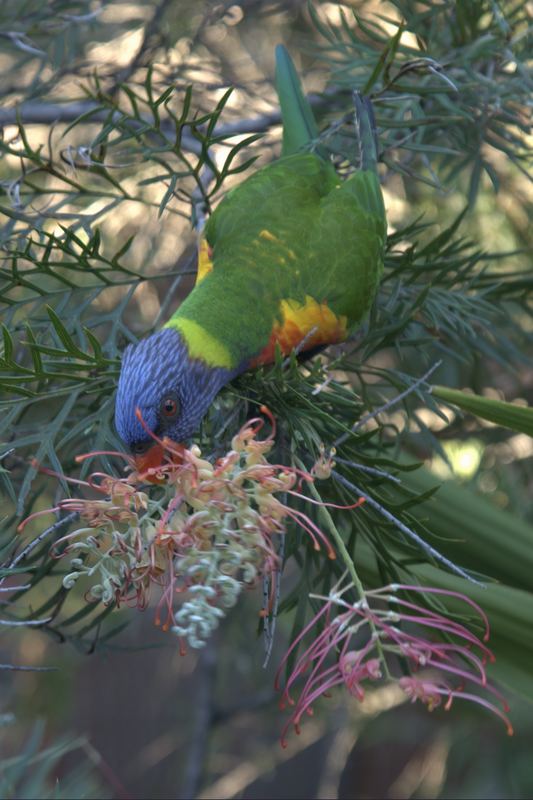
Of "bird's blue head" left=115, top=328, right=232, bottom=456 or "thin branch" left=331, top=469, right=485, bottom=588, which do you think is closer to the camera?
"thin branch" left=331, top=469, right=485, bottom=588

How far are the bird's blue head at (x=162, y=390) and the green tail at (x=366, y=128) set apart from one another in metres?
0.37

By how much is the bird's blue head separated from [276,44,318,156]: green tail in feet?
1.55

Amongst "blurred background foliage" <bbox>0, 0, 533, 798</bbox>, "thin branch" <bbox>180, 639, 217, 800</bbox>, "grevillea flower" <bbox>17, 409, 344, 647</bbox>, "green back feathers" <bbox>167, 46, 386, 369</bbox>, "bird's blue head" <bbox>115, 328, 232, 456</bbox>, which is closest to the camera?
"grevillea flower" <bbox>17, 409, 344, 647</bbox>

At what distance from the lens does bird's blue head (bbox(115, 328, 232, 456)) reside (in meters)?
0.83

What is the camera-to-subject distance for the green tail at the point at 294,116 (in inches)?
51.1

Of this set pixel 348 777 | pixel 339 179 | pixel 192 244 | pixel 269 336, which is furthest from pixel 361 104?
pixel 348 777

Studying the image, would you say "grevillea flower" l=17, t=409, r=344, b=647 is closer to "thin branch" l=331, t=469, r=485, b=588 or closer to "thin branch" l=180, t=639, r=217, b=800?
"thin branch" l=331, t=469, r=485, b=588

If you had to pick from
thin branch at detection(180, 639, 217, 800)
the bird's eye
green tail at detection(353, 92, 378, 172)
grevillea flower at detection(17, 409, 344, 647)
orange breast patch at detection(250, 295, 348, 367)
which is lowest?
thin branch at detection(180, 639, 217, 800)

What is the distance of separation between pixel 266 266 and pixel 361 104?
0.24 m

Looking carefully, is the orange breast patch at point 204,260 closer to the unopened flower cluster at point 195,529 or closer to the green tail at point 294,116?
the green tail at point 294,116

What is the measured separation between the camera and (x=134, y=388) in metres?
0.83

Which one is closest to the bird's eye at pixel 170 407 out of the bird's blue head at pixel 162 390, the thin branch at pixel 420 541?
the bird's blue head at pixel 162 390

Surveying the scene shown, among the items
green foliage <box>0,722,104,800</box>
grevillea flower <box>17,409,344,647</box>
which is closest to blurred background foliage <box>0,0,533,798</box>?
green foliage <box>0,722,104,800</box>

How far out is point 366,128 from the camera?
1.11 m
